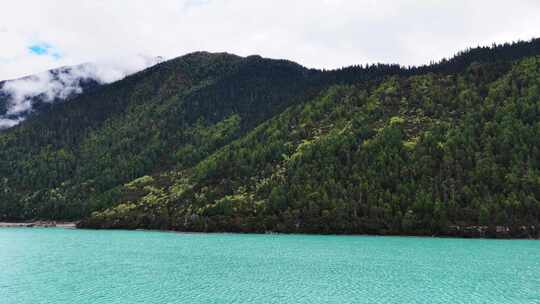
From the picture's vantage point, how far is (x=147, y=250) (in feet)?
410

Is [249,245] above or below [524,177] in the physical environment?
below

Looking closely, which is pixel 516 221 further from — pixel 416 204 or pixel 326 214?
pixel 326 214

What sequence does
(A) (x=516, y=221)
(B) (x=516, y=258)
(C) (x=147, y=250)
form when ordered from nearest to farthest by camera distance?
(B) (x=516, y=258), (C) (x=147, y=250), (A) (x=516, y=221)

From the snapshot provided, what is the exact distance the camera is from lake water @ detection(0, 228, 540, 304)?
63688 mm

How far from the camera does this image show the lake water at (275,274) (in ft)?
209

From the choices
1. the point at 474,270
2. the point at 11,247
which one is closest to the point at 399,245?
the point at 474,270

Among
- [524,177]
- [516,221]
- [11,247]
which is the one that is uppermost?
[524,177]

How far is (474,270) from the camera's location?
84.6 m

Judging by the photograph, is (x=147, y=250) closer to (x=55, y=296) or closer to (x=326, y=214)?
(x=55, y=296)

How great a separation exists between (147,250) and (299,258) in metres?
44.5

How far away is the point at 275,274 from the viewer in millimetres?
81438

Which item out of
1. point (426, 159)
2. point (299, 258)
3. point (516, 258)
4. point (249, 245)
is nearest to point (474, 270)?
point (516, 258)

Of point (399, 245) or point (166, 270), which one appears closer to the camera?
point (166, 270)

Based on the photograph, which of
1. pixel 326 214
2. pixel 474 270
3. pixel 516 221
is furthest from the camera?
pixel 326 214
